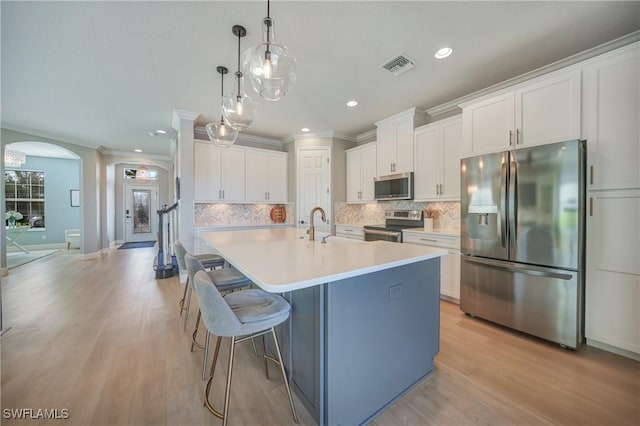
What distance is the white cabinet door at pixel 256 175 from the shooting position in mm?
4879

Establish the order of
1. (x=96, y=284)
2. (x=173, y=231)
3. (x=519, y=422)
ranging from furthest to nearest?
(x=173, y=231)
(x=96, y=284)
(x=519, y=422)

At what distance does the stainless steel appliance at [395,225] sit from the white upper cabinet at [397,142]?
69cm

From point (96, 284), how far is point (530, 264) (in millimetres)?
5928

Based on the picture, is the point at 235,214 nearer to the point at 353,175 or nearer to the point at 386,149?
the point at 353,175

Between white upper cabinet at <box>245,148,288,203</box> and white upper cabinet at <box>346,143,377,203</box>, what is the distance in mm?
1400

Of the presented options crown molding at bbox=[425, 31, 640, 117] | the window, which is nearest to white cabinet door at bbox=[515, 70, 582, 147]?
crown molding at bbox=[425, 31, 640, 117]

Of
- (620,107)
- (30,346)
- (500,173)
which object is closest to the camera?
(620,107)

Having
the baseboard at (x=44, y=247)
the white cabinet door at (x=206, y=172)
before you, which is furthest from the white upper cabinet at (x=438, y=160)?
the baseboard at (x=44, y=247)

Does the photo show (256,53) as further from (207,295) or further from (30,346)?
(30,346)

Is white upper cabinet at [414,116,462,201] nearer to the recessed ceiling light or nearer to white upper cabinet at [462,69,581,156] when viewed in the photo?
white upper cabinet at [462,69,581,156]

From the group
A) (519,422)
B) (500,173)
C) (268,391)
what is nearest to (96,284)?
(268,391)

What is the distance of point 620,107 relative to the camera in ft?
6.58

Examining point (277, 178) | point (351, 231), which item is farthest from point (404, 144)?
point (277, 178)

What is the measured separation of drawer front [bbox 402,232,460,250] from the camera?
9.96ft
